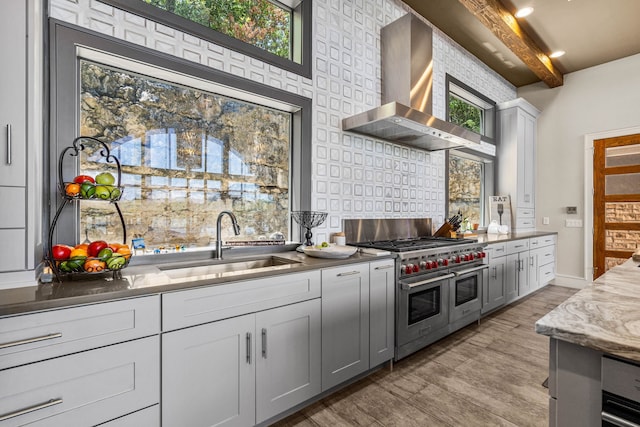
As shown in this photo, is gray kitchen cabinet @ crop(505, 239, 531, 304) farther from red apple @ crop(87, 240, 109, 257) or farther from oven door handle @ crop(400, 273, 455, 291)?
red apple @ crop(87, 240, 109, 257)

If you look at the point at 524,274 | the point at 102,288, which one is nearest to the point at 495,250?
the point at 524,274

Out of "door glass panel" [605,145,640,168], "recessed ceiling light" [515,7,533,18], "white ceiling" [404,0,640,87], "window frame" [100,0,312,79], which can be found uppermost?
"white ceiling" [404,0,640,87]

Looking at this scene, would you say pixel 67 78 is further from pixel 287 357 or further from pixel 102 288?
pixel 287 357

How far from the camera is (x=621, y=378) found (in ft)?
2.41

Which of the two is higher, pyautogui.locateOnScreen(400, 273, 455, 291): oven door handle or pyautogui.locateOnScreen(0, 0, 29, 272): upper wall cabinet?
pyautogui.locateOnScreen(0, 0, 29, 272): upper wall cabinet

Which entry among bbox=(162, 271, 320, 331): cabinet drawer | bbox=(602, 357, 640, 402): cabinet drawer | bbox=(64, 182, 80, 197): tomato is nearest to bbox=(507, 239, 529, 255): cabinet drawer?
bbox=(162, 271, 320, 331): cabinet drawer

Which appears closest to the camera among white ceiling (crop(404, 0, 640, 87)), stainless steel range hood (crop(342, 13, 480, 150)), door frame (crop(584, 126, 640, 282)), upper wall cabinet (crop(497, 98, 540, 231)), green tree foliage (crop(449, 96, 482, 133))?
stainless steel range hood (crop(342, 13, 480, 150))

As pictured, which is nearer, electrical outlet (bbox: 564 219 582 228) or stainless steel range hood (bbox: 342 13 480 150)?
stainless steel range hood (bbox: 342 13 480 150)

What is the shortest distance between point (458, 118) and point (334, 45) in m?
2.48

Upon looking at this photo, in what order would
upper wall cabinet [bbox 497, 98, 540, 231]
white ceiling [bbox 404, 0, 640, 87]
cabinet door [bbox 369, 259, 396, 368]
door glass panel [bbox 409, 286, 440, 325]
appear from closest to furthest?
cabinet door [bbox 369, 259, 396, 368] → door glass panel [bbox 409, 286, 440, 325] → white ceiling [bbox 404, 0, 640, 87] → upper wall cabinet [bbox 497, 98, 540, 231]

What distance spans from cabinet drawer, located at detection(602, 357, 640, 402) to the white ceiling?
142 inches

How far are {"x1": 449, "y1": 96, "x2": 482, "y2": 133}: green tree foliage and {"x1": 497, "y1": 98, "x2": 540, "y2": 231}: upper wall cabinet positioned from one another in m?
0.43

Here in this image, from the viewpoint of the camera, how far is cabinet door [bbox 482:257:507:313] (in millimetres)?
3291

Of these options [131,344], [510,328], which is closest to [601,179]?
[510,328]
